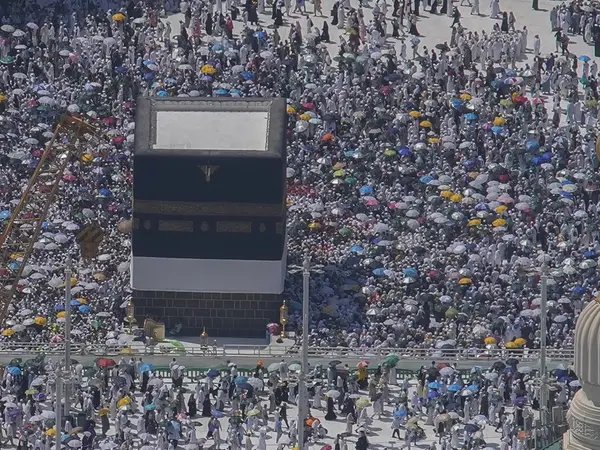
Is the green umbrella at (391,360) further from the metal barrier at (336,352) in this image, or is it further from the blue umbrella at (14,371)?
the blue umbrella at (14,371)

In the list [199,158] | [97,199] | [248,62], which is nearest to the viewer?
[199,158]

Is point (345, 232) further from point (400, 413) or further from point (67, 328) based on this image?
point (67, 328)

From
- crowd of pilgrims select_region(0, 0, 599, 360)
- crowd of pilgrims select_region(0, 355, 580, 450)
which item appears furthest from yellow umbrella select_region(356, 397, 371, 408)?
crowd of pilgrims select_region(0, 0, 599, 360)

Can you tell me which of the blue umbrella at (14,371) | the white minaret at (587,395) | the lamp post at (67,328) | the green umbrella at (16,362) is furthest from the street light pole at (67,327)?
the white minaret at (587,395)

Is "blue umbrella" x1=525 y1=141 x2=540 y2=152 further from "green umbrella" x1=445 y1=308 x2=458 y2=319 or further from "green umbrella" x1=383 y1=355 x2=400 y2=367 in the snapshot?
"green umbrella" x1=383 y1=355 x2=400 y2=367

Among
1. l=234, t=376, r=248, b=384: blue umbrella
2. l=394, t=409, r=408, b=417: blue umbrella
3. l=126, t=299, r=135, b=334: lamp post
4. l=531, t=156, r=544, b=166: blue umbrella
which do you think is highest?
l=531, t=156, r=544, b=166: blue umbrella

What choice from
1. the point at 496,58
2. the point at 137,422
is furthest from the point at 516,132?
the point at 137,422

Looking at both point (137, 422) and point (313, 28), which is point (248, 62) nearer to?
point (313, 28)
